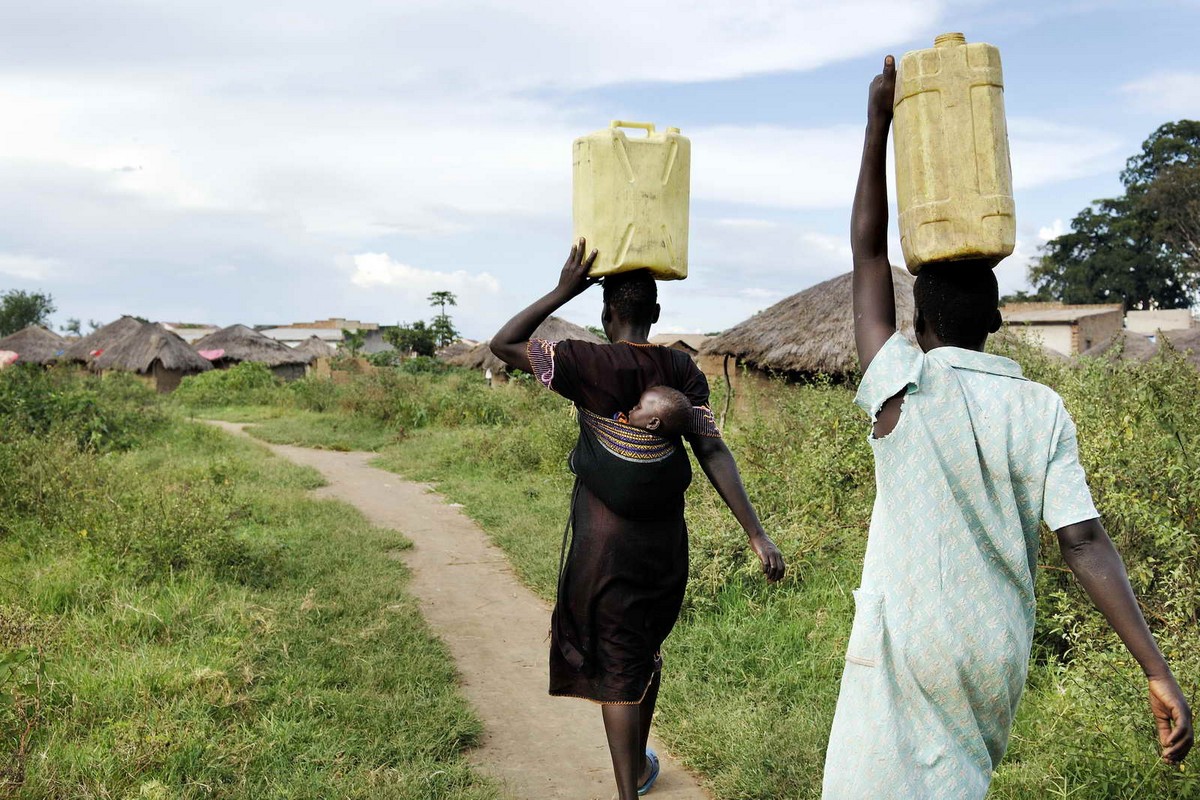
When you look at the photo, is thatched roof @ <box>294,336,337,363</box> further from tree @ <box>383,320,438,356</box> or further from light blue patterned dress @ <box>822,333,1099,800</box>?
light blue patterned dress @ <box>822,333,1099,800</box>

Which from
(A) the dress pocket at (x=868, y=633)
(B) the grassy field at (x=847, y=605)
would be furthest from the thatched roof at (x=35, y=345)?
(A) the dress pocket at (x=868, y=633)

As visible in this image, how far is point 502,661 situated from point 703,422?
2348 mm

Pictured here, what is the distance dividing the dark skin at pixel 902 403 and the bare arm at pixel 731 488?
113 centimetres

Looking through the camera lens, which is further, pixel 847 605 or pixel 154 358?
pixel 154 358

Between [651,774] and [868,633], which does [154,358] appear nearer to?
[651,774]

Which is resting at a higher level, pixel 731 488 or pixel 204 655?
pixel 731 488

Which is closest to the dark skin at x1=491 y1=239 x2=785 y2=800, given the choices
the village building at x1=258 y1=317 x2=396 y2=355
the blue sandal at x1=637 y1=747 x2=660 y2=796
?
the blue sandal at x1=637 y1=747 x2=660 y2=796

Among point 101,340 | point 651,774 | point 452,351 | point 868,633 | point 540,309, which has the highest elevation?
point 101,340

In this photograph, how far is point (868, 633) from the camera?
1.83m

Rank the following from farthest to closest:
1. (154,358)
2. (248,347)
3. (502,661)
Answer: (248,347)
(154,358)
(502,661)

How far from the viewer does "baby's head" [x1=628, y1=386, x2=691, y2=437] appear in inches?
115

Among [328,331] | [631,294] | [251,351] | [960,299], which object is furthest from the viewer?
[328,331]

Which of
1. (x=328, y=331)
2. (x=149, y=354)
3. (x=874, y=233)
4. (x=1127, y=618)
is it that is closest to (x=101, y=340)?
(x=149, y=354)

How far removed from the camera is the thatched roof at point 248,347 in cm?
3491
